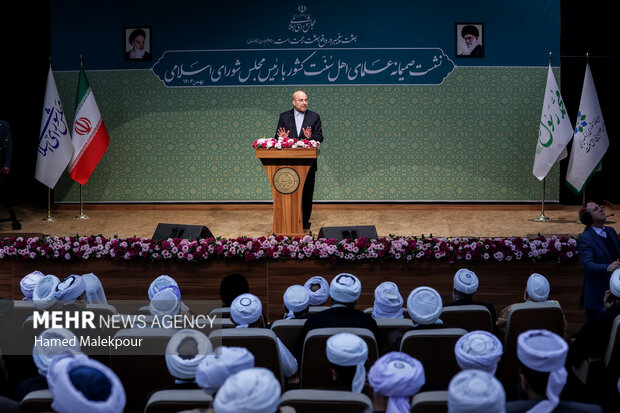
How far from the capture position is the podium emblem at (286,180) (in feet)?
22.5

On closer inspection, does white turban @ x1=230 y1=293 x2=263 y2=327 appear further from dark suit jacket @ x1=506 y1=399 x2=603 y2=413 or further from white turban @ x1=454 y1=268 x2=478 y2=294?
dark suit jacket @ x1=506 y1=399 x2=603 y2=413

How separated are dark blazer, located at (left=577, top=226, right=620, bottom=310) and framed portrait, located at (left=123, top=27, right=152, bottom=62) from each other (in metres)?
6.72

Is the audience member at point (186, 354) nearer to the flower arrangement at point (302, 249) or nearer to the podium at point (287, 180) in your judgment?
→ the flower arrangement at point (302, 249)

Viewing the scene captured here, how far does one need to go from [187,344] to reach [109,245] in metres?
3.32

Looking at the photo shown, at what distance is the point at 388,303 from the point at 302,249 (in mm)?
1885

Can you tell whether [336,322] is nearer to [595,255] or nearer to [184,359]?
[184,359]

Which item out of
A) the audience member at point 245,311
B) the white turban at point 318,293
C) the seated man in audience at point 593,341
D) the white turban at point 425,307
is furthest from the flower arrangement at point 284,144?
the seated man in audience at point 593,341

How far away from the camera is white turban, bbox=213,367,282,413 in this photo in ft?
6.46

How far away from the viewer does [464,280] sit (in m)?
4.22

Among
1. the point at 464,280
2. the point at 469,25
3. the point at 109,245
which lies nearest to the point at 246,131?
the point at 469,25

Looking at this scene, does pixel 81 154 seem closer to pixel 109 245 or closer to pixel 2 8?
pixel 2 8

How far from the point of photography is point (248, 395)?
6.50 ft

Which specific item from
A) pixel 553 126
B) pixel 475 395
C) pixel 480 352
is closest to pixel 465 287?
pixel 480 352

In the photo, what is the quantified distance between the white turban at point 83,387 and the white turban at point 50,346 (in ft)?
2.43
